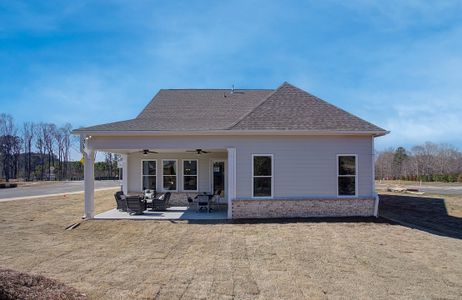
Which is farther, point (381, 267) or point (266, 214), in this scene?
point (266, 214)

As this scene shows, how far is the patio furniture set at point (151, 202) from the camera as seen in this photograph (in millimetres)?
15422

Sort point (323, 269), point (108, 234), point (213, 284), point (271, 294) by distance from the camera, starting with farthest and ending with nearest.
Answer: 1. point (108, 234)
2. point (323, 269)
3. point (213, 284)
4. point (271, 294)

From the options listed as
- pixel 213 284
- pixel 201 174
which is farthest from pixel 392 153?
pixel 213 284

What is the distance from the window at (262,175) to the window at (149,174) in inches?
266

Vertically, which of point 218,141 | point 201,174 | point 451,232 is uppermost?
point 218,141

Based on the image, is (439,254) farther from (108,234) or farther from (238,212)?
(108,234)

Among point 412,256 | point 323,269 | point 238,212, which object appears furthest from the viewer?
point 238,212

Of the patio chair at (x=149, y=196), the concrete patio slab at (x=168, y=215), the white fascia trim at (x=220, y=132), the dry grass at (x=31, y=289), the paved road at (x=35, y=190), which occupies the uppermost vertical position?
the white fascia trim at (x=220, y=132)

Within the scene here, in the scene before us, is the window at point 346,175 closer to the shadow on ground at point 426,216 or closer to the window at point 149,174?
the shadow on ground at point 426,216

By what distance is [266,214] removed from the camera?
47.9ft

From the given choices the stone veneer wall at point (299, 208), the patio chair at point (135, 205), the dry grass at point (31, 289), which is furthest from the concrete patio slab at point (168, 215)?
the dry grass at point (31, 289)

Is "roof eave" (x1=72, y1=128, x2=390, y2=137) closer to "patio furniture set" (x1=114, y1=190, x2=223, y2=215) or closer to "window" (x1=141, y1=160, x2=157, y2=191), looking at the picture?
"patio furniture set" (x1=114, y1=190, x2=223, y2=215)

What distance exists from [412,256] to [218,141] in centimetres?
810

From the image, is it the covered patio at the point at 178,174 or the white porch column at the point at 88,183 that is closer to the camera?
the white porch column at the point at 88,183
